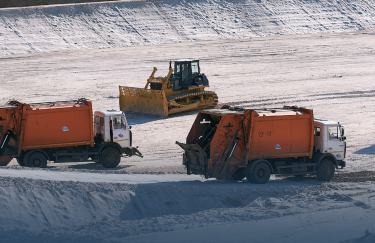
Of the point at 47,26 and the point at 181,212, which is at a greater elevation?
the point at 47,26

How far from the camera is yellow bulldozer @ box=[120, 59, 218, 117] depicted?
22.8 m

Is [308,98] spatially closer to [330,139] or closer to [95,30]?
[330,139]

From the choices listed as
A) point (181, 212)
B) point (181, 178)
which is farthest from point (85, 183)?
point (181, 178)

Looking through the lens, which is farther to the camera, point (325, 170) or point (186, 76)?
point (186, 76)

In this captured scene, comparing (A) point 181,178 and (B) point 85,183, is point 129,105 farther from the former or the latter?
(B) point 85,183

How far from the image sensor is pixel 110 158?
15.8 meters

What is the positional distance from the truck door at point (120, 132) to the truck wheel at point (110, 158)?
1.08ft

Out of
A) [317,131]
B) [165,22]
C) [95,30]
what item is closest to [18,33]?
[95,30]

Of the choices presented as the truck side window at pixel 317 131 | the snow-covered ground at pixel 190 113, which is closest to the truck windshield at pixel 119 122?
the snow-covered ground at pixel 190 113

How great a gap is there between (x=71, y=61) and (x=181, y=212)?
26718 millimetres

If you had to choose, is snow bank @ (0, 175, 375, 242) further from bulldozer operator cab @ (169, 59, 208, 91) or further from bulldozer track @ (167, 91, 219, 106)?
bulldozer operator cab @ (169, 59, 208, 91)

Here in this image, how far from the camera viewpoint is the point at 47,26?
42.6 meters

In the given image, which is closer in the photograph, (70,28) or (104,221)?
(104,221)

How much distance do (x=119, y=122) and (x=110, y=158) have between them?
109 centimetres
